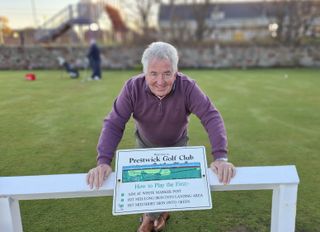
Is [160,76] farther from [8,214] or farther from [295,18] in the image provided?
[295,18]

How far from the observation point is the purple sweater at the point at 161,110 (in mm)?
2344

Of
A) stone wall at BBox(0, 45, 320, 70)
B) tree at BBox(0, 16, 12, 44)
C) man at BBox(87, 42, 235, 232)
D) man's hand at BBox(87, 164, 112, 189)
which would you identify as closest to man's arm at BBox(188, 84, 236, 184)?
man at BBox(87, 42, 235, 232)

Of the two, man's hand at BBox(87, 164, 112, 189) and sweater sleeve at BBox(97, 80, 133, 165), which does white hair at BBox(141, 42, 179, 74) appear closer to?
sweater sleeve at BBox(97, 80, 133, 165)

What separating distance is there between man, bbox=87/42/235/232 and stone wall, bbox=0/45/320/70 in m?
16.6

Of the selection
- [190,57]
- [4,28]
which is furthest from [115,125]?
[4,28]

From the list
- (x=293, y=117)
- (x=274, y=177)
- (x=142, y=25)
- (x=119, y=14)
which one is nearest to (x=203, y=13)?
(x=142, y=25)

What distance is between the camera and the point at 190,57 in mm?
19344

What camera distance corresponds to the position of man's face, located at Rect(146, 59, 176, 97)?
2205mm

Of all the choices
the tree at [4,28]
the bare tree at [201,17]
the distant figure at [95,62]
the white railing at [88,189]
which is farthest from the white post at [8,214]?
the tree at [4,28]

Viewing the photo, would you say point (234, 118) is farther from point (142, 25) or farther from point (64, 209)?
point (142, 25)

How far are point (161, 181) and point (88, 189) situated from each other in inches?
15.8

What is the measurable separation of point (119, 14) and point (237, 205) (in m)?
28.0

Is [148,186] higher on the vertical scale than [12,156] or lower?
higher

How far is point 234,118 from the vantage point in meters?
7.08
